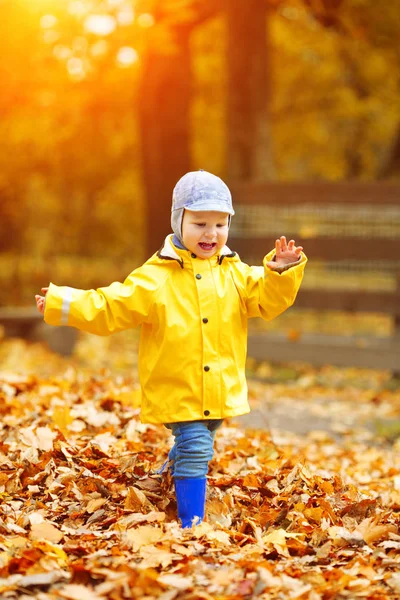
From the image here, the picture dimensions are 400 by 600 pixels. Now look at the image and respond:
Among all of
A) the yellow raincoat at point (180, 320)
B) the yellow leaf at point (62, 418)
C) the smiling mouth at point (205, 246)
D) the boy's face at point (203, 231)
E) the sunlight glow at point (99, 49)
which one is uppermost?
the sunlight glow at point (99, 49)

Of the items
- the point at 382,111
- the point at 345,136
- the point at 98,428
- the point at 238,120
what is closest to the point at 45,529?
the point at 98,428

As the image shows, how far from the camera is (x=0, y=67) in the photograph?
1500 cm

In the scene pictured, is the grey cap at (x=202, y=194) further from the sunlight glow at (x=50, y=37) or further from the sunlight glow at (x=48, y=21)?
the sunlight glow at (x=50, y=37)

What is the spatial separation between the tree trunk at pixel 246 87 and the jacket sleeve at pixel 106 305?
8075 mm

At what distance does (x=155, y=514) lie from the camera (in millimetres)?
3609

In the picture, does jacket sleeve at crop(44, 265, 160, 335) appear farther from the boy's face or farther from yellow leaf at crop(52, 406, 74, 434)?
yellow leaf at crop(52, 406, 74, 434)

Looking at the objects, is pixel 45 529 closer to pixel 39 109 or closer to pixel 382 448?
pixel 382 448

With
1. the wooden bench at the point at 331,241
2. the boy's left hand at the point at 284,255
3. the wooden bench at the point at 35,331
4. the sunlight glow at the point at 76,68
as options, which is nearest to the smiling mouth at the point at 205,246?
the boy's left hand at the point at 284,255

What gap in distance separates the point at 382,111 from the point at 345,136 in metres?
2.01

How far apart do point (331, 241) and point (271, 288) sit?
275 inches

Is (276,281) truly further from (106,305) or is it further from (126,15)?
(126,15)

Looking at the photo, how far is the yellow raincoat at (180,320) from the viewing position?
355cm

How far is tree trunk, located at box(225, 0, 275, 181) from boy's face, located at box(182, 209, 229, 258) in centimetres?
795

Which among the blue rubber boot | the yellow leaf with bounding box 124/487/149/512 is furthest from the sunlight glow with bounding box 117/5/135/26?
the blue rubber boot
